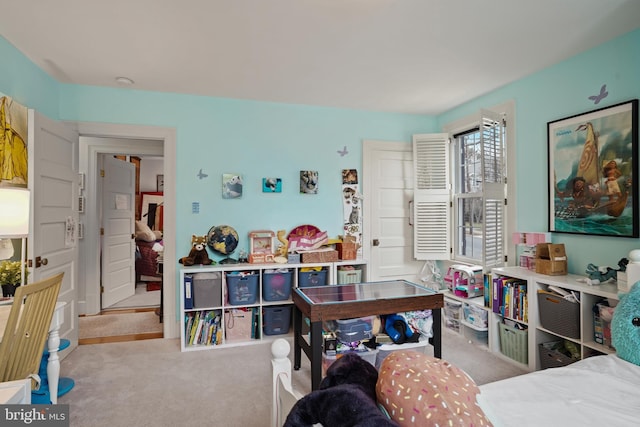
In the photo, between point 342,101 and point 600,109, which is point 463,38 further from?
point 342,101

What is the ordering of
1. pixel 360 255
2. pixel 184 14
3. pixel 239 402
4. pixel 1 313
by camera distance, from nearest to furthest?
pixel 1 313 < pixel 184 14 < pixel 239 402 < pixel 360 255

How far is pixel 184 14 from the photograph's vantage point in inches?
84.0

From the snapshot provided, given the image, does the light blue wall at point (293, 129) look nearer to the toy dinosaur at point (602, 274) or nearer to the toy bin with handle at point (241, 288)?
the toy dinosaur at point (602, 274)

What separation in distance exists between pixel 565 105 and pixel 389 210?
2.01 meters

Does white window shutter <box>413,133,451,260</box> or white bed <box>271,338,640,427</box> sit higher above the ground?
white window shutter <box>413,133,451,260</box>

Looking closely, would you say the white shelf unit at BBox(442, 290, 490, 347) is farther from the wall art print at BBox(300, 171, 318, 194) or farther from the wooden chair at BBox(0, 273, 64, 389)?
the wooden chair at BBox(0, 273, 64, 389)

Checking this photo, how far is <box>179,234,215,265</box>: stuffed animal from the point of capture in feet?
11.1

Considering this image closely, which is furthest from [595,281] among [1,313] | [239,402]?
[1,313]

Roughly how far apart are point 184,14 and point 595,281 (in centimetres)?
326

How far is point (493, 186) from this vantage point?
3172 mm

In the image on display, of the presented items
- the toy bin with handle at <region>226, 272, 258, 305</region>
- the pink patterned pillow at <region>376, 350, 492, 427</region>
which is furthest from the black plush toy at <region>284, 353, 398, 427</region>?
the toy bin with handle at <region>226, 272, 258, 305</region>

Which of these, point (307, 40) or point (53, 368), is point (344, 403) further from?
point (307, 40)

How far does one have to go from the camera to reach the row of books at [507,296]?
2814mm

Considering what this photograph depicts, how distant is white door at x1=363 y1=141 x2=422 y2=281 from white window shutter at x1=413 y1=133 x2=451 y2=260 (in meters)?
0.20
